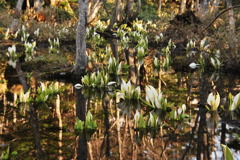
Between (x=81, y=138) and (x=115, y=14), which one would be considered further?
(x=115, y=14)

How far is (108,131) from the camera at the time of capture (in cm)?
301

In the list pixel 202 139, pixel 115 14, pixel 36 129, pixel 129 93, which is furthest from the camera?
pixel 115 14

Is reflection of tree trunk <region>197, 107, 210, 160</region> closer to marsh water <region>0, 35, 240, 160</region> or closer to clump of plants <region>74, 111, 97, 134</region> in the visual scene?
marsh water <region>0, 35, 240, 160</region>

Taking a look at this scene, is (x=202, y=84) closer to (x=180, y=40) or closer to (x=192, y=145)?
(x=192, y=145)

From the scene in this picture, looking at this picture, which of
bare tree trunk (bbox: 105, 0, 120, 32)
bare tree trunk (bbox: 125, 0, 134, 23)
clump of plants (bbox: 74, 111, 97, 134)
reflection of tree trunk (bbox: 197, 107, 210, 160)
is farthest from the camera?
bare tree trunk (bbox: 125, 0, 134, 23)

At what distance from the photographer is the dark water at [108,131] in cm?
244

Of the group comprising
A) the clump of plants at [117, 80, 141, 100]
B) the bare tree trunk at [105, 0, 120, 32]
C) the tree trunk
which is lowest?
the clump of plants at [117, 80, 141, 100]

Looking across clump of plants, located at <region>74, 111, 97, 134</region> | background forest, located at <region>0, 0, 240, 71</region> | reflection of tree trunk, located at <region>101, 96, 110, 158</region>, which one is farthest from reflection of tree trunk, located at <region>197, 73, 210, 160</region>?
background forest, located at <region>0, 0, 240, 71</region>

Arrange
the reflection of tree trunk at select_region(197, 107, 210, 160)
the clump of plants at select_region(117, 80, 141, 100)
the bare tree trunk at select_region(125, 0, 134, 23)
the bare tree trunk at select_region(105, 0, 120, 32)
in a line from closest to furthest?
the reflection of tree trunk at select_region(197, 107, 210, 160) → the clump of plants at select_region(117, 80, 141, 100) → the bare tree trunk at select_region(105, 0, 120, 32) → the bare tree trunk at select_region(125, 0, 134, 23)

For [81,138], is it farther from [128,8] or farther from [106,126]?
[128,8]

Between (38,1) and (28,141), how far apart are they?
16.1 metres

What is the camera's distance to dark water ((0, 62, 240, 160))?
8.01 feet

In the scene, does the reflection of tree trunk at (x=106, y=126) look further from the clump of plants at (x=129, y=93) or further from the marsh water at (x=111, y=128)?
the clump of plants at (x=129, y=93)

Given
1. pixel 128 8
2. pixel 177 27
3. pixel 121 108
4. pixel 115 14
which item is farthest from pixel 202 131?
pixel 128 8
